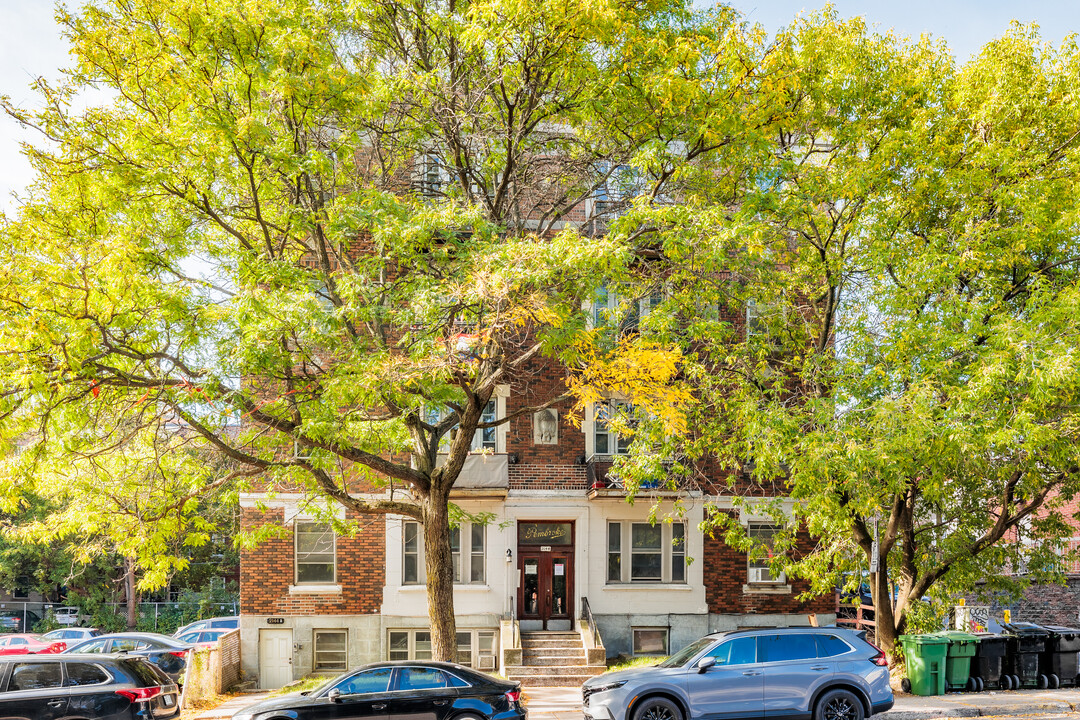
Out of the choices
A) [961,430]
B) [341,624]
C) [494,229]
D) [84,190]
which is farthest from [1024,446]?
[341,624]

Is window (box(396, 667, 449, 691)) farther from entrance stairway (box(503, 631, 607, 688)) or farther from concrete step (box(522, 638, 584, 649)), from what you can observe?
concrete step (box(522, 638, 584, 649))

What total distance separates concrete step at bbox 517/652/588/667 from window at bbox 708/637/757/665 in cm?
770

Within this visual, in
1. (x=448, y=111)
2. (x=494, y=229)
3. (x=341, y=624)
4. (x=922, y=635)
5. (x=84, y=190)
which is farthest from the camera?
(x=341, y=624)

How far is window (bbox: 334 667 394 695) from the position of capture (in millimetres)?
12273

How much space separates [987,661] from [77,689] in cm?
1601

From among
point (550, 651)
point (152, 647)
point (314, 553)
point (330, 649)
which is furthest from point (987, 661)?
point (152, 647)

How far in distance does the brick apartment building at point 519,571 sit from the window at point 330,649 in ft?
0.08

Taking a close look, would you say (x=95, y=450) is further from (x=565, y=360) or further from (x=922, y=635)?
(x=922, y=635)

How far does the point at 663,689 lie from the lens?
12578 mm

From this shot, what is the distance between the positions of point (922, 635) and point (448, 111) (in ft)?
43.3

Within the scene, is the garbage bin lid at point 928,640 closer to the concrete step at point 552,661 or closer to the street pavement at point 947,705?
the street pavement at point 947,705

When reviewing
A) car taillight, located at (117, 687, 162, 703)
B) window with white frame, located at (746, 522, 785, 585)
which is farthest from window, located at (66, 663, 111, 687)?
window with white frame, located at (746, 522, 785, 585)

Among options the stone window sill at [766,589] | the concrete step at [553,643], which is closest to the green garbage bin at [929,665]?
the stone window sill at [766,589]

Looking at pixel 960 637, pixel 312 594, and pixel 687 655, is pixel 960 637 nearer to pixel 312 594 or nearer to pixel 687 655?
pixel 687 655
